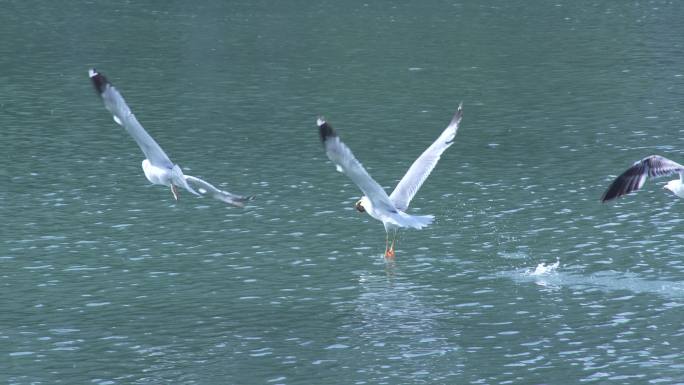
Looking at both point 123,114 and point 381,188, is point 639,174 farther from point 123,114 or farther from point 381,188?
point 123,114

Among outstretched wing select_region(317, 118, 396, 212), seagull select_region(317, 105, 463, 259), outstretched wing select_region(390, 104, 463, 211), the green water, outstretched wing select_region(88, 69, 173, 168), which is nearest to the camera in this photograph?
outstretched wing select_region(317, 118, 396, 212)

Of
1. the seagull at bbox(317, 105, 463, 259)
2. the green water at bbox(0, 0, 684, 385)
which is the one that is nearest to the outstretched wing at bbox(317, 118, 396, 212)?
the seagull at bbox(317, 105, 463, 259)

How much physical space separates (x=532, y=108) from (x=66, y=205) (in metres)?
23.4

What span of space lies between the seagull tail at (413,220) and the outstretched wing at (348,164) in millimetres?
394

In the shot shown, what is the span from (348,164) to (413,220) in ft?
10.6

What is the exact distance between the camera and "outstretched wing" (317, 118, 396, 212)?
2597 cm

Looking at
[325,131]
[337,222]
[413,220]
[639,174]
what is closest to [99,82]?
[325,131]

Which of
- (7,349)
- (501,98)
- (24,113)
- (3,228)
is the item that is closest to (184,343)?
(7,349)

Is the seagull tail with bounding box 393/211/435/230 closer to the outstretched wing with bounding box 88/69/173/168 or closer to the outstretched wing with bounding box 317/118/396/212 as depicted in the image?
the outstretched wing with bounding box 317/118/396/212

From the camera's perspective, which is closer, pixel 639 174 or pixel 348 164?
pixel 348 164

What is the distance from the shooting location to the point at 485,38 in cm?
7850

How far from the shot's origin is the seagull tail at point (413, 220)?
29.7m

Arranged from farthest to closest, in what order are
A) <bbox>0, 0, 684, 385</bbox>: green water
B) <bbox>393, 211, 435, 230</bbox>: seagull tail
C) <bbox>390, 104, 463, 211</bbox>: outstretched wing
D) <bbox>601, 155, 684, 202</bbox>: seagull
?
1. <bbox>390, 104, 463, 211</bbox>: outstretched wing
2. <bbox>601, 155, 684, 202</bbox>: seagull
3. <bbox>393, 211, 435, 230</bbox>: seagull tail
4. <bbox>0, 0, 684, 385</bbox>: green water

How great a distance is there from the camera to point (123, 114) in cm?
2870
